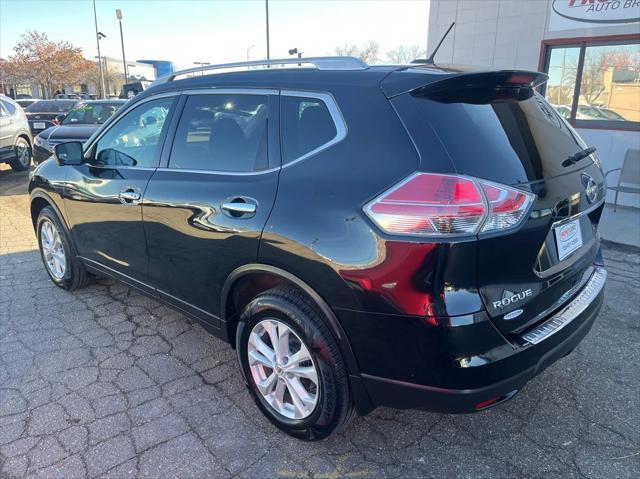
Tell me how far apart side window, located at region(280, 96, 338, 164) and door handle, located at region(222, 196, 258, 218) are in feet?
0.88

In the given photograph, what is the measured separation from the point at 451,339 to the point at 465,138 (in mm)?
801

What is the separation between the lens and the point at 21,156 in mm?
10969

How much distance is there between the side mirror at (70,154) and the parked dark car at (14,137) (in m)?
7.71

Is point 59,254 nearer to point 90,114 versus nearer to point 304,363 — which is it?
point 304,363

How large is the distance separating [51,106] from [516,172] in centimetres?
1880

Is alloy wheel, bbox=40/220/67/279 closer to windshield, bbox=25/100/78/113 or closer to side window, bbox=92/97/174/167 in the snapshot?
side window, bbox=92/97/174/167

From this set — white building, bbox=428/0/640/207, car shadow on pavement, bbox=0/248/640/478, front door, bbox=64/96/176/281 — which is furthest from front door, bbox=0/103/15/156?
white building, bbox=428/0/640/207

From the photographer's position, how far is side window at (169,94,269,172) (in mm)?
2592

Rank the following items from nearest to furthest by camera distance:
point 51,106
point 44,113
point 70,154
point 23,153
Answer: point 70,154 → point 23,153 → point 44,113 → point 51,106

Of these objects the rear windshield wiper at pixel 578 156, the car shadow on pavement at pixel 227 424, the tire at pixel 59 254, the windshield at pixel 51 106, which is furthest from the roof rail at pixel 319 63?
the windshield at pixel 51 106

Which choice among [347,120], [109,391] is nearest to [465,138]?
[347,120]

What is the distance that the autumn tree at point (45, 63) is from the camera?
137ft

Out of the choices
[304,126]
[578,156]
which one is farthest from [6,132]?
[578,156]

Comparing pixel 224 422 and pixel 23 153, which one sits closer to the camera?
pixel 224 422
